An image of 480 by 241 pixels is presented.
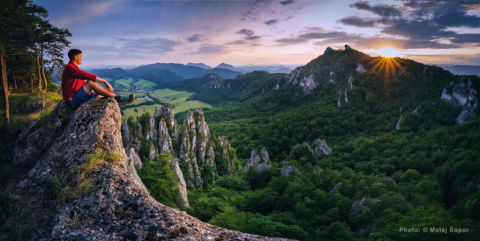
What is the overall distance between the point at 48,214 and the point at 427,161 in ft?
223

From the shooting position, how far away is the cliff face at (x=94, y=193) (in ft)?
13.8

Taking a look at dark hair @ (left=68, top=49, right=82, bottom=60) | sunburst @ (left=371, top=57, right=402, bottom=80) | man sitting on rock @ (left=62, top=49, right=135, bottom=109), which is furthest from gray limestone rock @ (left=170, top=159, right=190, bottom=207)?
sunburst @ (left=371, top=57, right=402, bottom=80)

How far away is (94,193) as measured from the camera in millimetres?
4809

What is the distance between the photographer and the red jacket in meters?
7.23

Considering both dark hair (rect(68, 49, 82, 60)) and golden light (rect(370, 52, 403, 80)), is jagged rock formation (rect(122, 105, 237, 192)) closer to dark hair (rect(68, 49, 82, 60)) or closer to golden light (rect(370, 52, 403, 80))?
dark hair (rect(68, 49, 82, 60))

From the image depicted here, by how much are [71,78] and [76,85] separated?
0.28 m

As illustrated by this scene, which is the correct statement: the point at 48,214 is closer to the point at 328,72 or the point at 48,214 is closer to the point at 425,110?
the point at 425,110

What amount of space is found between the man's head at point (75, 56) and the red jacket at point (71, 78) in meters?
0.19

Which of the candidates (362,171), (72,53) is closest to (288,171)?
(72,53)

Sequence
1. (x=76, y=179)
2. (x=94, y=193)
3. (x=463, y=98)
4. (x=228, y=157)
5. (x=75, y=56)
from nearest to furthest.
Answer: (x=94, y=193) → (x=76, y=179) → (x=75, y=56) → (x=228, y=157) → (x=463, y=98)

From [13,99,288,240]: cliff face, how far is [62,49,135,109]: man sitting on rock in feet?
2.24

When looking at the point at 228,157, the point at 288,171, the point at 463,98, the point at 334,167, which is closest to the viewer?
the point at 288,171

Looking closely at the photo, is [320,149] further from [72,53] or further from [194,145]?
[72,53]

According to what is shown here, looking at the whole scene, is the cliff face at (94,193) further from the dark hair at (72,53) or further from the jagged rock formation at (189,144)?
the jagged rock formation at (189,144)
